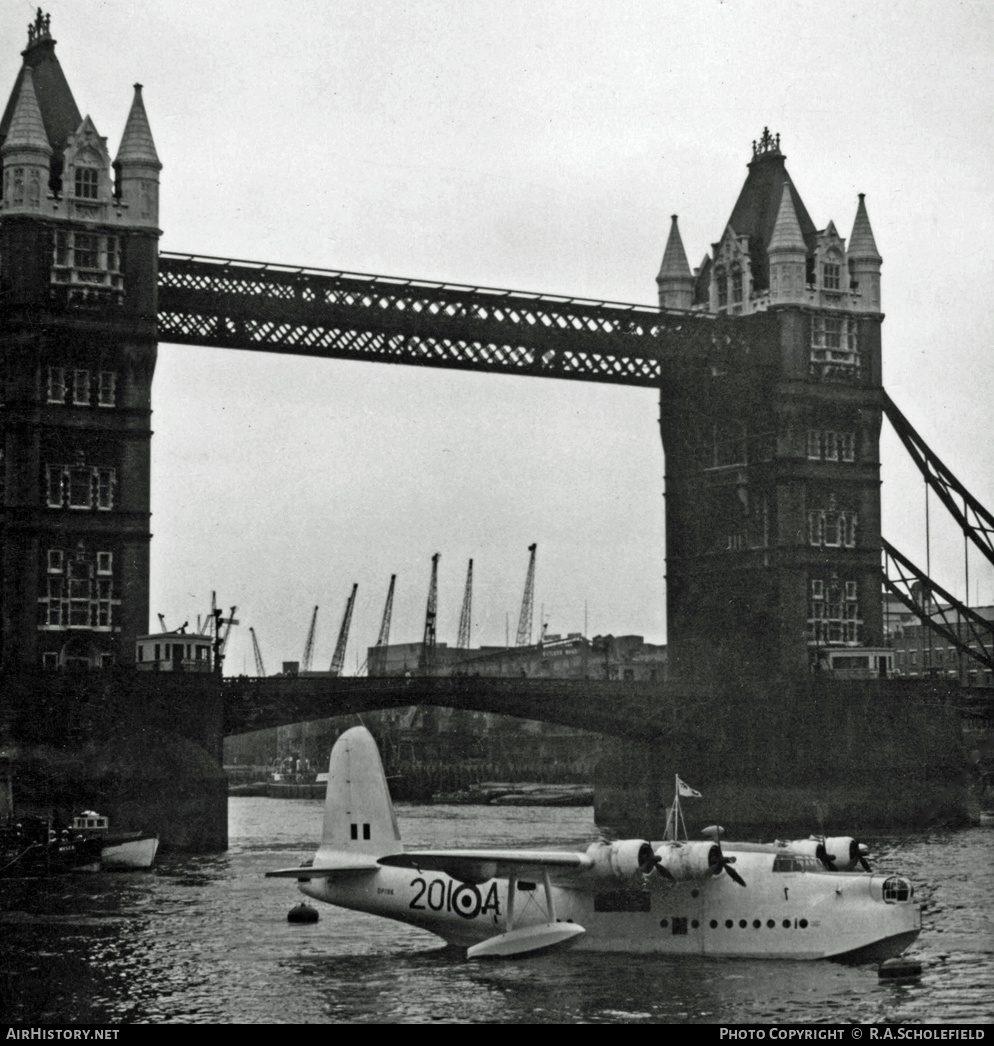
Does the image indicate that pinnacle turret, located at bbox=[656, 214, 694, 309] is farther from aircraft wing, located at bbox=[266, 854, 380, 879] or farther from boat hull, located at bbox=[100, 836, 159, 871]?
aircraft wing, located at bbox=[266, 854, 380, 879]

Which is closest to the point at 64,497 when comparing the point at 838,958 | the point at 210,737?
the point at 210,737

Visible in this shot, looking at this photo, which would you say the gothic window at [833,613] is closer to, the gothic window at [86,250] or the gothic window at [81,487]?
the gothic window at [81,487]

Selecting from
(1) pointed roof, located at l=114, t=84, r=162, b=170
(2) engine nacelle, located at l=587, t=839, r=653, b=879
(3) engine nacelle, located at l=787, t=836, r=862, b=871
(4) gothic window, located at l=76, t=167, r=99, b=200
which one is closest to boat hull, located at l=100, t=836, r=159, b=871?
(4) gothic window, located at l=76, t=167, r=99, b=200

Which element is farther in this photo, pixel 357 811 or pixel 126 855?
pixel 126 855

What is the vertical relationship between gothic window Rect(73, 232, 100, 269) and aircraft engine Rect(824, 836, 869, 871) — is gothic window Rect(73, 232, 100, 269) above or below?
above

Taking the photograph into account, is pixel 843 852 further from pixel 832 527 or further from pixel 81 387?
pixel 832 527

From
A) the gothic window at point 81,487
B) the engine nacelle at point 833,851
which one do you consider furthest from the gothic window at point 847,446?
the engine nacelle at point 833,851

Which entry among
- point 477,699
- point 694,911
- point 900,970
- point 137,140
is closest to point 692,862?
point 694,911
